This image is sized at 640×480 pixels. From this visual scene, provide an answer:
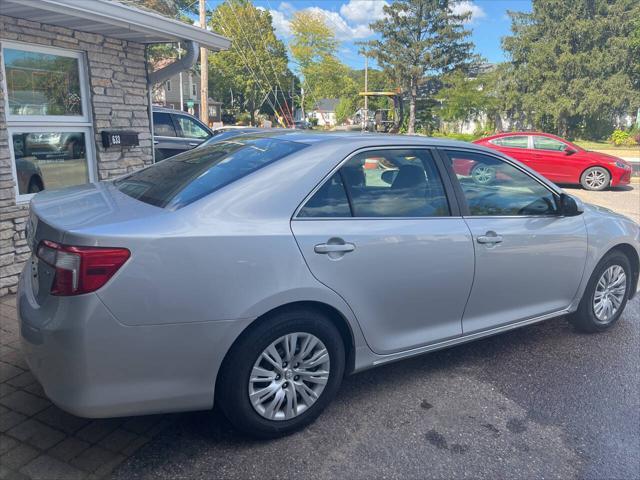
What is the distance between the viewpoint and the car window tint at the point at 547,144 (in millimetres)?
14109

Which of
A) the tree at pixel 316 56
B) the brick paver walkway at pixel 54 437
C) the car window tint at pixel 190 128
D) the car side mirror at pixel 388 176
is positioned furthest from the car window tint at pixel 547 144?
the tree at pixel 316 56

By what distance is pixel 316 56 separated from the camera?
61938 millimetres

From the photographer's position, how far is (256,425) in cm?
269

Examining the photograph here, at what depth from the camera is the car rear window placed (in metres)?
2.70

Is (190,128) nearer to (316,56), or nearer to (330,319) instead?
(330,319)

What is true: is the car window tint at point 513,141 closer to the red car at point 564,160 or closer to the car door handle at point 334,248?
the red car at point 564,160

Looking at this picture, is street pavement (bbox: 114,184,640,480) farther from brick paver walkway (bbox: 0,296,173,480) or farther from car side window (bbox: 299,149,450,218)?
car side window (bbox: 299,149,450,218)

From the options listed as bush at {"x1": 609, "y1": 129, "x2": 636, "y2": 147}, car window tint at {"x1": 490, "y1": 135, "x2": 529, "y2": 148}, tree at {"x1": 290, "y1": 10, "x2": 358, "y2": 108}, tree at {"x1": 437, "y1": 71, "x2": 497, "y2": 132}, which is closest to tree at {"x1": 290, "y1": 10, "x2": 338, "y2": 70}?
tree at {"x1": 290, "y1": 10, "x2": 358, "y2": 108}

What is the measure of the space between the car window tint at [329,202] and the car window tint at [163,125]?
9.40m

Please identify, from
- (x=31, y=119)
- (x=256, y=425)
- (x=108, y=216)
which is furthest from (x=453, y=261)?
(x=31, y=119)

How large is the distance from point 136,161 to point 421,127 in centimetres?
4930

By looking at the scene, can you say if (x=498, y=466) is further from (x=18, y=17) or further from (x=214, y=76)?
(x=214, y=76)

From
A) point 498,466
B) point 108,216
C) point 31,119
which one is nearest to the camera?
point 108,216

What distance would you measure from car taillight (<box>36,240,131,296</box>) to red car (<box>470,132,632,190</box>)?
516 inches
